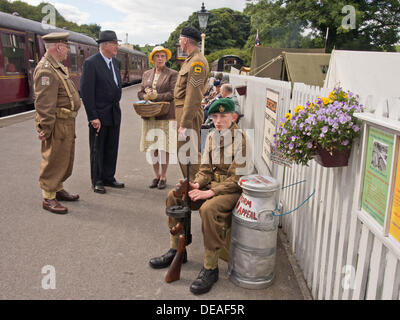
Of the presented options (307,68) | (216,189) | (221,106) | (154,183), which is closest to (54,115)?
(154,183)

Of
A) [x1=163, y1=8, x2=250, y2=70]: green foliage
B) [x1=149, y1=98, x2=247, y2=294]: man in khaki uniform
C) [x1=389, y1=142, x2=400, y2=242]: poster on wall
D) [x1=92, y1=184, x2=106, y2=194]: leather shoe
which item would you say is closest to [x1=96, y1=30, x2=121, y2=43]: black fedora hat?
[x1=92, y1=184, x2=106, y2=194]: leather shoe

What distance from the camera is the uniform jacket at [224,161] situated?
3.48 m

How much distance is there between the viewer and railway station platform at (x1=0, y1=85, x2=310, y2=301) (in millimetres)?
3232

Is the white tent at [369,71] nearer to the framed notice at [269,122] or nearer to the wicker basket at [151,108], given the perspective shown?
the framed notice at [269,122]

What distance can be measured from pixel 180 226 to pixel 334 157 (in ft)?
4.96

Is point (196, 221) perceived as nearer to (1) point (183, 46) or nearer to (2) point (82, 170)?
(1) point (183, 46)

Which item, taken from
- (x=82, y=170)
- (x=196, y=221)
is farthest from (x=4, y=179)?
(x=196, y=221)

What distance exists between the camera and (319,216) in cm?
322

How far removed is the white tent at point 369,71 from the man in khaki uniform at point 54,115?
14.9 ft

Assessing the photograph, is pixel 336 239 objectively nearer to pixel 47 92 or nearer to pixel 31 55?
pixel 47 92

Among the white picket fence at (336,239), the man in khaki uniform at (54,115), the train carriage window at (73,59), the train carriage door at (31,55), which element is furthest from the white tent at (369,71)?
the train carriage window at (73,59)

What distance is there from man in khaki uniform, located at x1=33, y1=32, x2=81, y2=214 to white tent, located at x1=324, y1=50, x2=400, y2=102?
4547 millimetres

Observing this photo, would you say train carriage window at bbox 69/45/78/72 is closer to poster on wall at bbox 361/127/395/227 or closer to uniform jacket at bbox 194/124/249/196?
uniform jacket at bbox 194/124/249/196

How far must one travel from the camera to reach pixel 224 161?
3633mm
